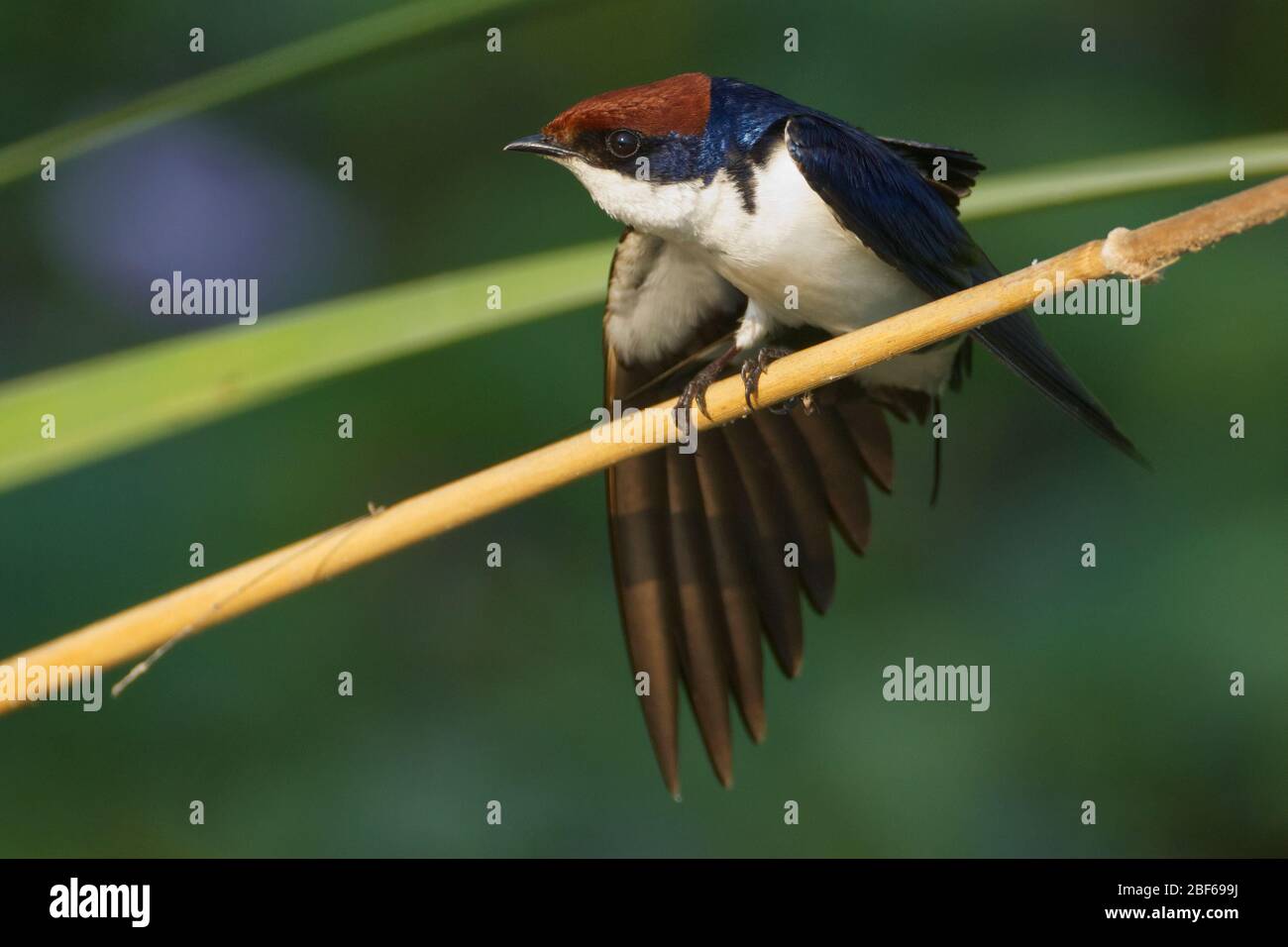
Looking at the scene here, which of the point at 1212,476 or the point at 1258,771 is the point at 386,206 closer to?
the point at 1212,476

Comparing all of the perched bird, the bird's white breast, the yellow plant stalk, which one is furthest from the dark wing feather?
the yellow plant stalk

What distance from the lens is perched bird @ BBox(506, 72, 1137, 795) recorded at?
1399mm

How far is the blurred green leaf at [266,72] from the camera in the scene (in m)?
0.99

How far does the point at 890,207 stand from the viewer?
1.42 metres

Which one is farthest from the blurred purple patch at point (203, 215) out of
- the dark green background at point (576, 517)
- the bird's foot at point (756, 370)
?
the bird's foot at point (756, 370)

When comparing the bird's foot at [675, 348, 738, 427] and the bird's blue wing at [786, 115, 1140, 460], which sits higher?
the bird's blue wing at [786, 115, 1140, 460]

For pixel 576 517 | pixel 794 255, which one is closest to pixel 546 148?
pixel 794 255

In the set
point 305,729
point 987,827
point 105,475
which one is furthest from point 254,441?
point 987,827

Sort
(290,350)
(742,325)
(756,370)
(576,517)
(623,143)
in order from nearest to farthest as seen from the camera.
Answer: (290,350) < (756,370) < (623,143) < (742,325) < (576,517)

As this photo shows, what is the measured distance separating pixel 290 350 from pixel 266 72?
21 centimetres

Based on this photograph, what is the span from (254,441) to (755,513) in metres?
1.17

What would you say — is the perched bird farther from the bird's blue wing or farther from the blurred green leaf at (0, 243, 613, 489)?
the blurred green leaf at (0, 243, 613, 489)

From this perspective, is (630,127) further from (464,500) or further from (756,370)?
(464,500)

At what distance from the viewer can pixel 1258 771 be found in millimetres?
2324
